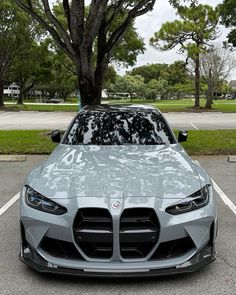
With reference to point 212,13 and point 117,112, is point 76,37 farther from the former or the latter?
point 212,13

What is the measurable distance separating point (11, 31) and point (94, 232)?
34275 millimetres

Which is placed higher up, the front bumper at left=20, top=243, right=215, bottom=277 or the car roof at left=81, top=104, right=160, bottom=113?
the car roof at left=81, top=104, right=160, bottom=113

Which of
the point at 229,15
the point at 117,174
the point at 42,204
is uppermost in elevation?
the point at 229,15

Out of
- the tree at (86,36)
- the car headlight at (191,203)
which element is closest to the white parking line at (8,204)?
the car headlight at (191,203)

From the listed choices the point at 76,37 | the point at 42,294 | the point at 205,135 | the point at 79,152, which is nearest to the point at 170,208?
the point at 42,294

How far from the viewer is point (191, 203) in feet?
11.5

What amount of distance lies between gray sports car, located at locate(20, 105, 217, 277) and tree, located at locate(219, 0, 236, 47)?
21708 mm

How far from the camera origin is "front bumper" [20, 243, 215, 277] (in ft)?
10.6

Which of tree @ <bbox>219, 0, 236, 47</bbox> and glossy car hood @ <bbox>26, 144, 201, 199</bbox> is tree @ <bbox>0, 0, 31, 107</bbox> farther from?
→ glossy car hood @ <bbox>26, 144, 201, 199</bbox>

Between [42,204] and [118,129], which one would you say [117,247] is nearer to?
[42,204]

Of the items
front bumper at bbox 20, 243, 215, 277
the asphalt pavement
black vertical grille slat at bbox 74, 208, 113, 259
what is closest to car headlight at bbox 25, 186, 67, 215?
black vertical grille slat at bbox 74, 208, 113, 259

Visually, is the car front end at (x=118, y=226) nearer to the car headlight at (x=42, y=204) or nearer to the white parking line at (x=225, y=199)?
the car headlight at (x=42, y=204)

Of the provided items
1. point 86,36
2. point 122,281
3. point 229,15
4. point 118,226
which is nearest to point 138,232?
point 118,226

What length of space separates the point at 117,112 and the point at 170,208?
8.39 feet
